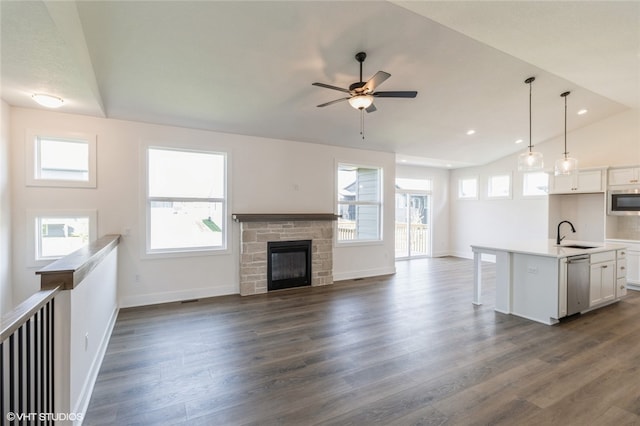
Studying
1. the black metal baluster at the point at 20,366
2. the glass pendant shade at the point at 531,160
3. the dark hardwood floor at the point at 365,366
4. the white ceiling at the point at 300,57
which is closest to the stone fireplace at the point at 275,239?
the dark hardwood floor at the point at 365,366

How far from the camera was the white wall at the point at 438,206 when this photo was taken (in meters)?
9.18

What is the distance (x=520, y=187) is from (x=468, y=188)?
5.16 feet

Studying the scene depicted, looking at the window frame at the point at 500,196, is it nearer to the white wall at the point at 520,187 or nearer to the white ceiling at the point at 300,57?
the white wall at the point at 520,187

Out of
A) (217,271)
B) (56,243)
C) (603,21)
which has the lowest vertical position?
(217,271)

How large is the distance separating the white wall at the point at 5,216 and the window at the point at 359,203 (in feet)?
16.3

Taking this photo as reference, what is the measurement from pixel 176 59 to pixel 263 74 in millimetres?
938

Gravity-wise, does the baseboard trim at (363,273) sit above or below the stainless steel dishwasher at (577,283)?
below

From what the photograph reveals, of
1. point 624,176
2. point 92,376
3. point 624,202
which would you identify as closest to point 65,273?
point 92,376

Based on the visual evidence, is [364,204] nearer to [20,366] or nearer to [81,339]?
[81,339]

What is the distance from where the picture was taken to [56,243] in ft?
13.1

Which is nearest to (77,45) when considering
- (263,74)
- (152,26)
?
(152,26)

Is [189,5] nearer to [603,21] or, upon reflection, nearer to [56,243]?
[56,243]

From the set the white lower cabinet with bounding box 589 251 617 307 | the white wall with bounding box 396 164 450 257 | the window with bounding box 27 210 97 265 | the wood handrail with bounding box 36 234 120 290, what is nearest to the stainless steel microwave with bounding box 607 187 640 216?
the white lower cabinet with bounding box 589 251 617 307

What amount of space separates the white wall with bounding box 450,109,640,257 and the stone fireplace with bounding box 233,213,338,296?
5.15 m
